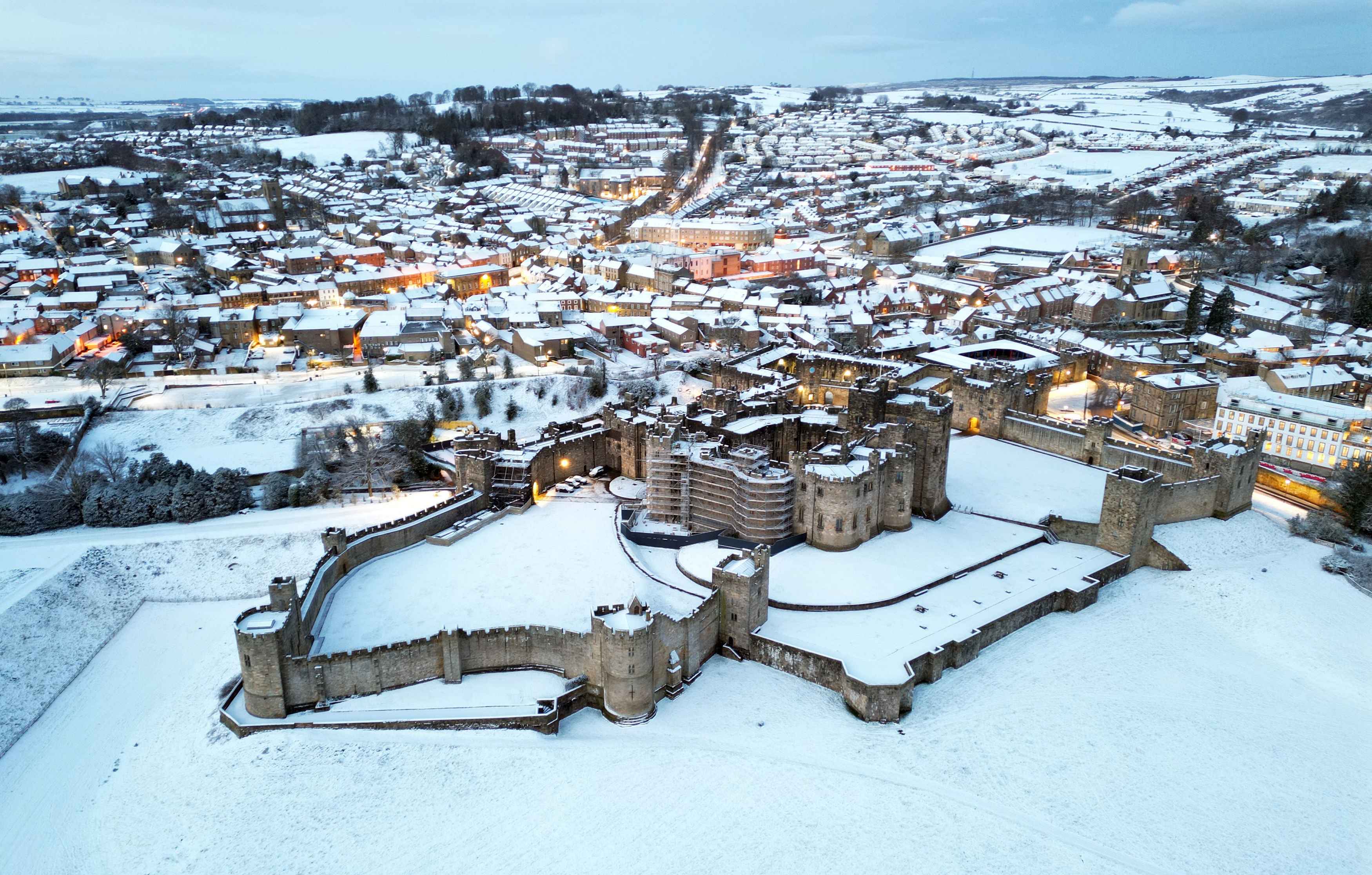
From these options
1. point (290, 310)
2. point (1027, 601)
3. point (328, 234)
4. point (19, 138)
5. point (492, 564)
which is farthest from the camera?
point (19, 138)

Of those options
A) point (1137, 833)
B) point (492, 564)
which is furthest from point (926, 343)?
point (1137, 833)

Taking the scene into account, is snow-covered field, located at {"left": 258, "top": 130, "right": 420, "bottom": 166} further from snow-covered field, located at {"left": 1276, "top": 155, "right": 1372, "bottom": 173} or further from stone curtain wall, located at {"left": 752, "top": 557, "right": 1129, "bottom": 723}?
stone curtain wall, located at {"left": 752, "top": 557, "right": 1129, "bottom": 723}

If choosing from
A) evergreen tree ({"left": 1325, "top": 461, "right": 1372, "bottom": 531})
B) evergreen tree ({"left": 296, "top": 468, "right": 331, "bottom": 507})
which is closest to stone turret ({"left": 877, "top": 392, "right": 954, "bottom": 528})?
evergreen tree ({"left": 1325, "top": 461, "right": 1372, "bottom": 531})

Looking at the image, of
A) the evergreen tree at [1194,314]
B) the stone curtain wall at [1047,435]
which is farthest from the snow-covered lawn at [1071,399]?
the evergreen tree at [1194,314]

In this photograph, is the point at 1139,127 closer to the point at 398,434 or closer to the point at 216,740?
the point at 398,434

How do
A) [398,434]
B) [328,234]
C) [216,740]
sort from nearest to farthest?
[216,740] → [398,434] → [328,234]

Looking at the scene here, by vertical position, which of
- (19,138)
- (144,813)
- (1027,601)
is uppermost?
(19,138)
